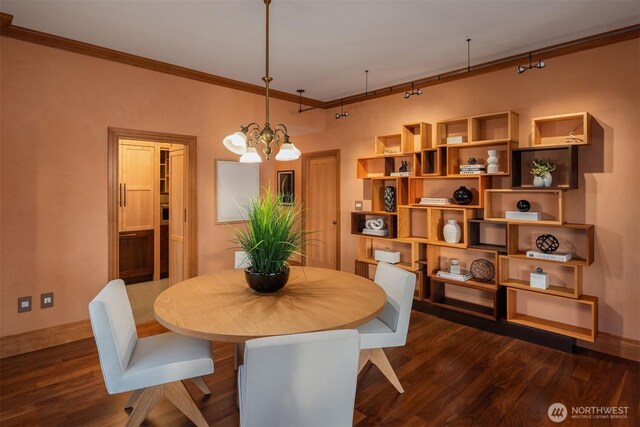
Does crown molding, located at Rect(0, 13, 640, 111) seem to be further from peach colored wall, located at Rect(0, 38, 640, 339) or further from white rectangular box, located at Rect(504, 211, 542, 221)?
white rectangular box, located at Rect(504, 211, 542, 221)

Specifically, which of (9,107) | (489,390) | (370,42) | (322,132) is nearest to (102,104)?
(9,107)

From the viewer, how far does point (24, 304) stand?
3172mm

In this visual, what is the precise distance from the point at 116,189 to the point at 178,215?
1.19 m

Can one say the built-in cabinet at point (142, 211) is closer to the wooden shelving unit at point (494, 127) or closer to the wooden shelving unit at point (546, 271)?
the wooden shelving unit at point (494, 127)

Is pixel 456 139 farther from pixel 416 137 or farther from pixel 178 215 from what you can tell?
pixel 178 215

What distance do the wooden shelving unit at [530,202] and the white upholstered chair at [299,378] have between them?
2.67 meters

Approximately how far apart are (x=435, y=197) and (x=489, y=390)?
226cm

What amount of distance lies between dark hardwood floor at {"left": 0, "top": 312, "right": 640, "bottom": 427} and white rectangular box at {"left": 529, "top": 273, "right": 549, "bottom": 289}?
0.54 m

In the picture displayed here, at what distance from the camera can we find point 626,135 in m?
3.06

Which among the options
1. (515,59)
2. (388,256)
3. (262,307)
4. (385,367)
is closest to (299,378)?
(262,307)

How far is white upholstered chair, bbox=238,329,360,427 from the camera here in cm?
131

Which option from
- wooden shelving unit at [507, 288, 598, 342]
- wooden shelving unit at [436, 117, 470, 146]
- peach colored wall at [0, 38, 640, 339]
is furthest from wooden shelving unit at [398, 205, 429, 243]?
peach colored wall at [0, 38, 640, 339]

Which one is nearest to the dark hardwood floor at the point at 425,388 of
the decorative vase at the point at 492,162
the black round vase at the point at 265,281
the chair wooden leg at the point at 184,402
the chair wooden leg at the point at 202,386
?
the chair wooden leg at the point at 202,386

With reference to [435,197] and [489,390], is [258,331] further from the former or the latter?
[435,197]
